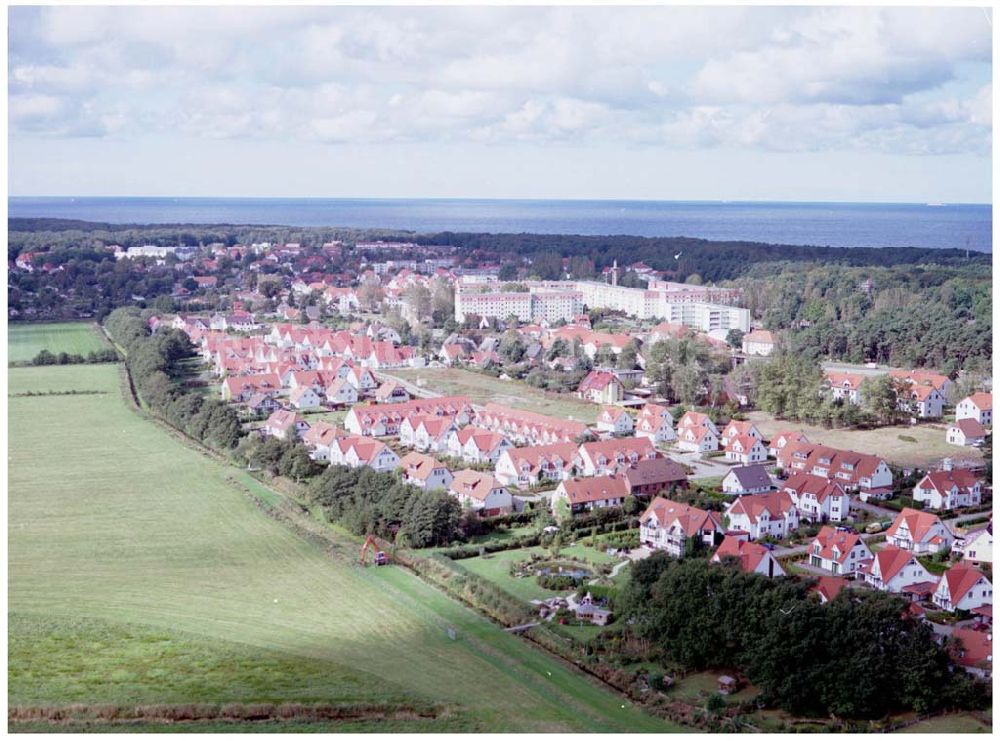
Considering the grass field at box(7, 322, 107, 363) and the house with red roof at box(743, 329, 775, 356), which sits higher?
the house with red roof at box(743, 329, 775, 356)

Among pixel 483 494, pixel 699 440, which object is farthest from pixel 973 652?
pixel 699 440

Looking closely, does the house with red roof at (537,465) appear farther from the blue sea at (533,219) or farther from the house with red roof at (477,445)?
the blue sea at (533,219)

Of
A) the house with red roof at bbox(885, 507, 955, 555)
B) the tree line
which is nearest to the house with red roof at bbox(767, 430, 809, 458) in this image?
the house with red roof at bbox(885, 507, 955, 555)

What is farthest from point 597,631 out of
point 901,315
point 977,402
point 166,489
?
point 901,315

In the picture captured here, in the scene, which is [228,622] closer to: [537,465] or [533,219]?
[537,465]

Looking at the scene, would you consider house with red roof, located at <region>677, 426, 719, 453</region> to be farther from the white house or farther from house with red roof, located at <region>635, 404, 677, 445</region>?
the white house

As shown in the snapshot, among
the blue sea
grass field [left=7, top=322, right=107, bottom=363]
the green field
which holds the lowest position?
the green field
